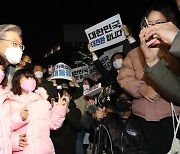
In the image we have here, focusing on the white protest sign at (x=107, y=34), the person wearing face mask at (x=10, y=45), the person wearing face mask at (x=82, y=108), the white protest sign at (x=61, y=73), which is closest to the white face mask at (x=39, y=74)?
the white protest sign at (x=61, y=73)

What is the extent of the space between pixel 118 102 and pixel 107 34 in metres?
0.98

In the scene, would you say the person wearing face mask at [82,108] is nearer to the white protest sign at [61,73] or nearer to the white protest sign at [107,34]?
the white protest sign at [61,73]

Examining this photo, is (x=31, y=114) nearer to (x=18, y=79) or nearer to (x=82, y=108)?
(x=18, y=79)

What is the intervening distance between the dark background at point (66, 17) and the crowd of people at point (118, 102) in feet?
10.1

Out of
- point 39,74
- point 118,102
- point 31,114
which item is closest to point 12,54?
point 31,114

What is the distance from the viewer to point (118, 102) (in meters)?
3.48

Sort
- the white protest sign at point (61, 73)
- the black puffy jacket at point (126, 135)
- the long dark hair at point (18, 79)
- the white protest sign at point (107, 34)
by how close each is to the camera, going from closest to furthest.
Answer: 1. the long dark hair at point (18, 79)
2. the black puffy jacket at point (126, 135)
3. the white protest sign at point (107, 34)
4. the white protest sign at point (61, 73)

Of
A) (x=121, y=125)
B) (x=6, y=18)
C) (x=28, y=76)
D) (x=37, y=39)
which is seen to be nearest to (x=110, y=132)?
(x=121, y=125)

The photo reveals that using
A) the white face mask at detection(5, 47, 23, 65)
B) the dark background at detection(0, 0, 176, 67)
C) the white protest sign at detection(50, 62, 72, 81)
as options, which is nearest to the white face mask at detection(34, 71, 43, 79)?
the white protest sign at detection(50, 62, 72, 81)

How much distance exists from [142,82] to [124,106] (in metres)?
0.63

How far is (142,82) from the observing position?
9.30ft

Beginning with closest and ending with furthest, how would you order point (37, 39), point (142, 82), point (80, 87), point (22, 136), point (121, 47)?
point (22, 136), point (142, 82), point (121, 47), point (80, 87), point (37, 39)

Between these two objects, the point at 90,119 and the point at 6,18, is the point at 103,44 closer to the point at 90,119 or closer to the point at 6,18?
the point at 90,119

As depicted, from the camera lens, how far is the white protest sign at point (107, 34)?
4.04 m
